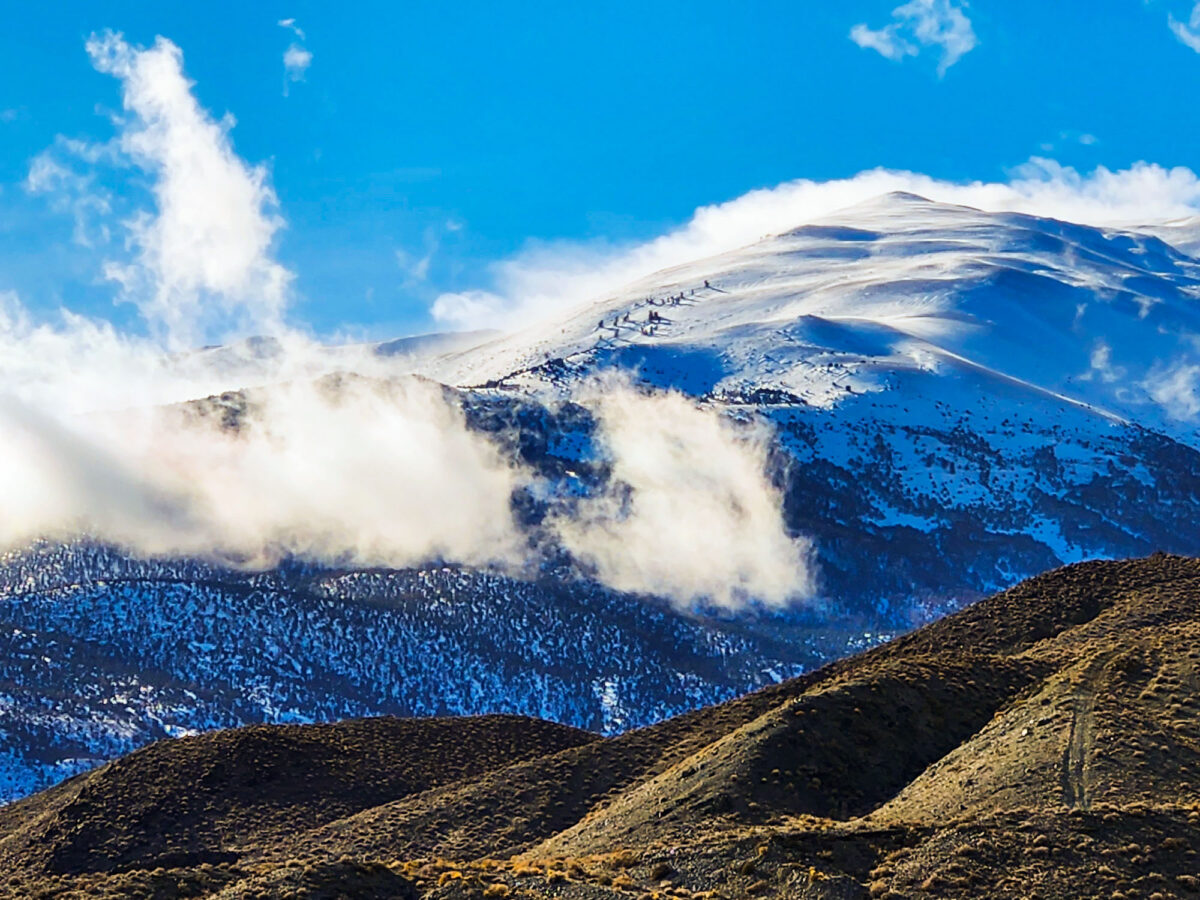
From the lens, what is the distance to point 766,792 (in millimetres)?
77188

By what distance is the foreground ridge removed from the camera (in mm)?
58812

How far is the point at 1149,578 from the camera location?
4119 inches

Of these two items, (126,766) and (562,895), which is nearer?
(562,895)

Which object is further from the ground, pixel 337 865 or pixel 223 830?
pixel 223 830

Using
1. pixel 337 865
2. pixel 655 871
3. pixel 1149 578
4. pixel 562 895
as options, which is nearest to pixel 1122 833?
pixel 655 871

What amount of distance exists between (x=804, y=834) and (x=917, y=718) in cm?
2404

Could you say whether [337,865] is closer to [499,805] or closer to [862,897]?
[862,897]

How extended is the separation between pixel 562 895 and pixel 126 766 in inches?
1983

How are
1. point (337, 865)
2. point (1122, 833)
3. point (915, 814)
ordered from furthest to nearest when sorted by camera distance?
point (915, 814), point (1122, 833), point (337, 865)

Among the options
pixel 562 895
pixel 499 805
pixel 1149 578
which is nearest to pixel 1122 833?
pixel 562 895

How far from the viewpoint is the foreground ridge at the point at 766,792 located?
5881 centimetres

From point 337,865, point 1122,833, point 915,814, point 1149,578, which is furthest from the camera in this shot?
point 1149,578

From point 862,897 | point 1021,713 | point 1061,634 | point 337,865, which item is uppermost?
point 1061,634

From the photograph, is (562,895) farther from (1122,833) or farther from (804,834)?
(1122,833)
